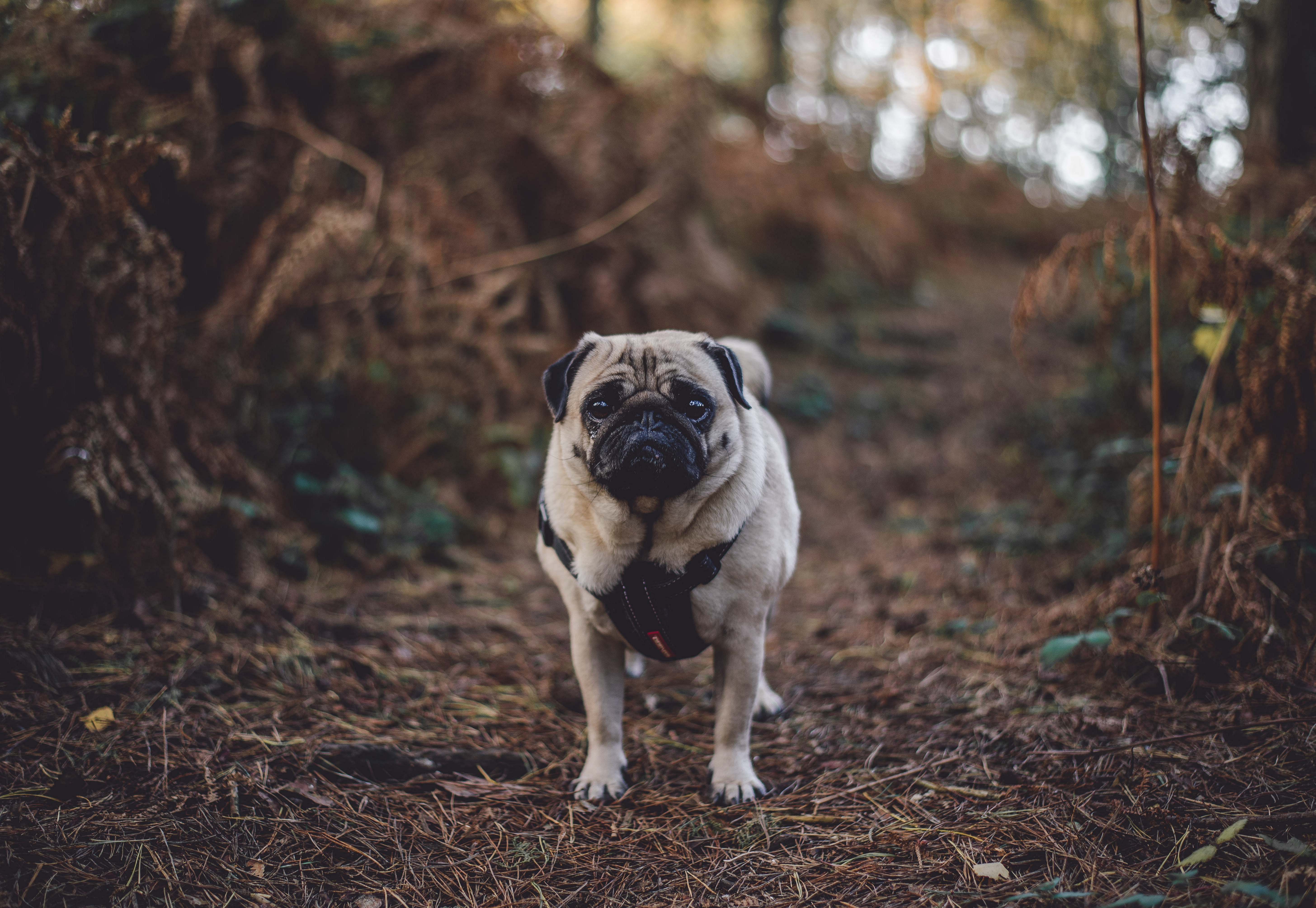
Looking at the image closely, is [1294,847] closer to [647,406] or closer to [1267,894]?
[1267,894]

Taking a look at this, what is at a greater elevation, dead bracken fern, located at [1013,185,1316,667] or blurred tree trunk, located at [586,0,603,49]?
blurred tree trunk, located at [586,0,603,49]

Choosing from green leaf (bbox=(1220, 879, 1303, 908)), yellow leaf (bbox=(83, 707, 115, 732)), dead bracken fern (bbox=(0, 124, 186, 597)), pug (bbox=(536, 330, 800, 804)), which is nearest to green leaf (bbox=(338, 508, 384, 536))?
dead bracken fern (bbox=(0, 124, 186, 597))

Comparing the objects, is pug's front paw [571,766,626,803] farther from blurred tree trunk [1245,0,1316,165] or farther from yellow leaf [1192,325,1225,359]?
blurred tree trunk [1245,0,1316,165]

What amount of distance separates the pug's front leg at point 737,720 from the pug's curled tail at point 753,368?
1419 mm

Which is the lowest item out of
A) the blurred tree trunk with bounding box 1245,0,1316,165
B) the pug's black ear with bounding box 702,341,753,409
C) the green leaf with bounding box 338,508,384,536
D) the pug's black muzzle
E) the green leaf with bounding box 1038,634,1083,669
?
the green leaf with bounding box 338,508,384,536

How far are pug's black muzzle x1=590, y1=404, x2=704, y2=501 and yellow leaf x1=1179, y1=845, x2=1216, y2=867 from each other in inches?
79.6

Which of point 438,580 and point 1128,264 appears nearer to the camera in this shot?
point 438,580

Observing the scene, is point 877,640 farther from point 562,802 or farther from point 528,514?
point 528,514

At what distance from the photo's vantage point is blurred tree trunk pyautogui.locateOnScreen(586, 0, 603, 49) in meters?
13.0

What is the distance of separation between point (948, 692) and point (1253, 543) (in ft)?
5.66

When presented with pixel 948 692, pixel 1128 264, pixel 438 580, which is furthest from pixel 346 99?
pixel 1128 264

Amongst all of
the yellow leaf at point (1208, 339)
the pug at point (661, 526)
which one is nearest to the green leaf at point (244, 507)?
the pug at point (661, 526)

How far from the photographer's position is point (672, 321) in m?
8.07

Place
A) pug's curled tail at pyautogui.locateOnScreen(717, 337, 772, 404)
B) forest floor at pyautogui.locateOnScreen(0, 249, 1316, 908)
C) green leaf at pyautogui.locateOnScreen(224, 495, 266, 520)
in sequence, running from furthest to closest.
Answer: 1. green leaf at pyautogui.locateOnScreen(224, 495, 266, 520)
2. pug's curled tail at pyautogui.locateOnScreen(717, 337, 772, 404)
3. forest floor at pyautogui.locateOnScreen(0, 249, 1316, 908)
